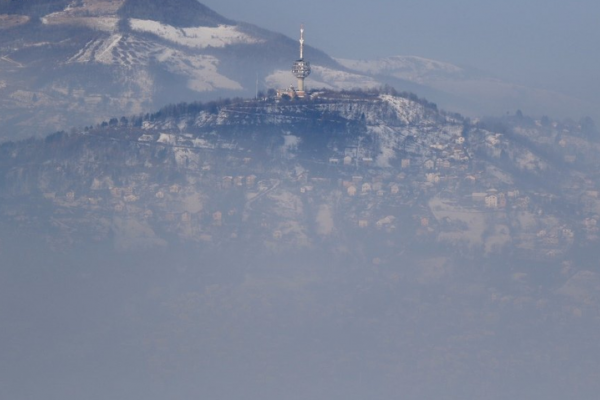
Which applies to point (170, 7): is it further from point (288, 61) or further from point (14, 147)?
point (14, 147)

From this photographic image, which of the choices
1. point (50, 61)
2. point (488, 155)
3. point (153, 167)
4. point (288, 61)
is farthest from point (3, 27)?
point (488, 155)

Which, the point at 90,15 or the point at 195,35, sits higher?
the point at 90,15

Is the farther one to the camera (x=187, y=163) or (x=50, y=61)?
(x=50, y=61)
